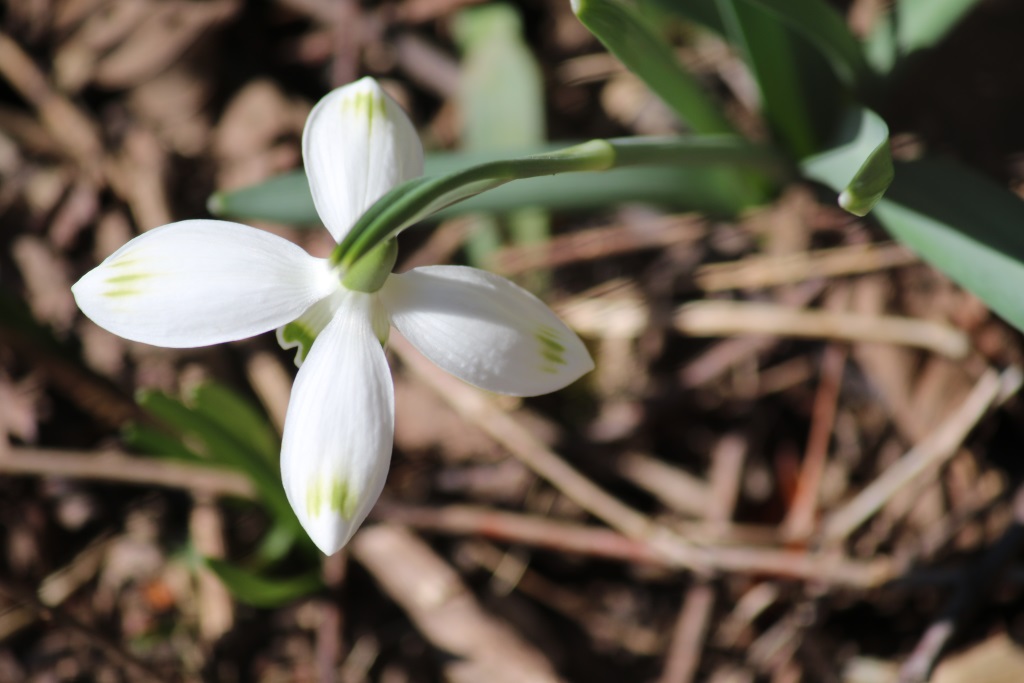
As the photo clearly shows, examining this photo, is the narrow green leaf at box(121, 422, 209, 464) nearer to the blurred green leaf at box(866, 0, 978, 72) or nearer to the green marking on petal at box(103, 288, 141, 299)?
the green marking on petal at box(103, 288, 141, 299)

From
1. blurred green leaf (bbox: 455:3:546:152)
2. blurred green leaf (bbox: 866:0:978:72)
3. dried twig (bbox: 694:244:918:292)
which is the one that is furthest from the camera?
blurred green leaf (bbox: 455:3:546:152)

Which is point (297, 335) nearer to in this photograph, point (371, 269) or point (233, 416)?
point (371, 269)

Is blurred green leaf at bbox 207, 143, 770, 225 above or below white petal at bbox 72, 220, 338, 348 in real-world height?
below

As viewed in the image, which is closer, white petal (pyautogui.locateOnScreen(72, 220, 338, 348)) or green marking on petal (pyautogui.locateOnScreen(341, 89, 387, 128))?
white petal (pyautogui.locateOnScreen(72, 220, 338, 348))

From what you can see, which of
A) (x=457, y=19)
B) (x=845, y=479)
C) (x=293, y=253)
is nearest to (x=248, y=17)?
(x=457, y=19)

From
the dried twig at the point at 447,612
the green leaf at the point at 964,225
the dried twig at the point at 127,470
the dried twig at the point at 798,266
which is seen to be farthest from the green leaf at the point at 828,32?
the dried twig at the point at 127,470

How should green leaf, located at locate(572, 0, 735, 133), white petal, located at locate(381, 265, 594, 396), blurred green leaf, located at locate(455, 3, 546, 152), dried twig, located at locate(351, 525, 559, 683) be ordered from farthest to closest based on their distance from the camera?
blurred green leaf, located at locate(455, 3, 546, 152) < dried twig, located at locate(351, 525, 559, 683) < green leaf, located at locate(572, 0, 735, 133) < white petal, located at locate(381, 265, 594, 396)

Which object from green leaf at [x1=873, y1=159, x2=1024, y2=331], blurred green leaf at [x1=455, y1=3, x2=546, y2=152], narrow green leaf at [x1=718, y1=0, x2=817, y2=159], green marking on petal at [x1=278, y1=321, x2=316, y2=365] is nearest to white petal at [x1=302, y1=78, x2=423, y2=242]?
green marking on petal at [x1=278, y1=321, x2=316, y2=365]

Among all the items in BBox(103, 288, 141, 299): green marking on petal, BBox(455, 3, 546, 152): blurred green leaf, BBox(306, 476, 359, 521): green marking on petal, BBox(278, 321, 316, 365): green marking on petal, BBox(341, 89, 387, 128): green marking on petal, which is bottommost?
BBox(455, 3, 546, 152): blurred green leaf
